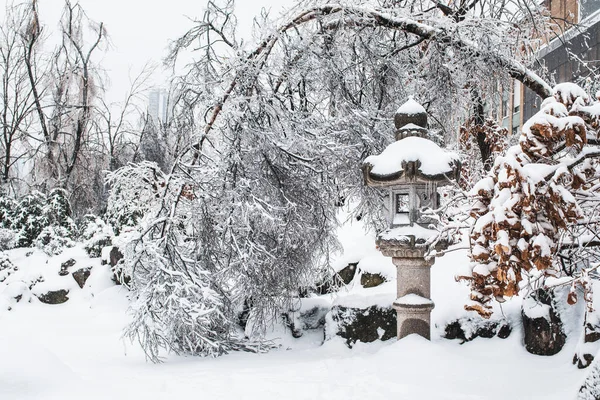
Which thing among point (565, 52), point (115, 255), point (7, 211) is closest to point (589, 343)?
point (115, 255)

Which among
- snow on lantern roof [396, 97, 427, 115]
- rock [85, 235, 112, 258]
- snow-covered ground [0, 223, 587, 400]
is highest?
snow on lantern roof [396, 97, 427, 115]

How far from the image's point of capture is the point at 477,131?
33.3 feet

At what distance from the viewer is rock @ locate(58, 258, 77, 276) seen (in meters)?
12.8

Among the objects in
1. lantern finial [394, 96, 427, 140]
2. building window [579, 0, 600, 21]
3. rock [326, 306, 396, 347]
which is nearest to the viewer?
lantern finial [394, 96, 427, 140]

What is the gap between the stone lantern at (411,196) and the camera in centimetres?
554

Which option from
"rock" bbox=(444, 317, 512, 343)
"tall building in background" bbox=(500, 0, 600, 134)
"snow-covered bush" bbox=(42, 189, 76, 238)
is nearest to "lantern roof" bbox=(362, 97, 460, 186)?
"rock" bbox=(444, 317, 512, 343)

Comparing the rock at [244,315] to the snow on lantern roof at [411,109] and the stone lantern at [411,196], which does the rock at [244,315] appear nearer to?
the stone lantern at [411,196]

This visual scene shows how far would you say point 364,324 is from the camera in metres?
6.79

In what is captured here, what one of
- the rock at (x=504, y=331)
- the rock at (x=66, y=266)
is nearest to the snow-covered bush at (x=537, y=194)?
the rock at (x=504, y=331)

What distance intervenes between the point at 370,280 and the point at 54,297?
324 inches

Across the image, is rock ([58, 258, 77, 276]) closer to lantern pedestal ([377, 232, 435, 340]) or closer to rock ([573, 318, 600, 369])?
lantern pedestal ([377, 232, 435, 340])

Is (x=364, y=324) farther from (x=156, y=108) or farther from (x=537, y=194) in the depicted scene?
(x=156, y=108)

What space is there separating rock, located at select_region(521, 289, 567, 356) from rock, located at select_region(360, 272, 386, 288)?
277 centimetres

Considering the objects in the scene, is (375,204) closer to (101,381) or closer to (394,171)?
(394,171)
